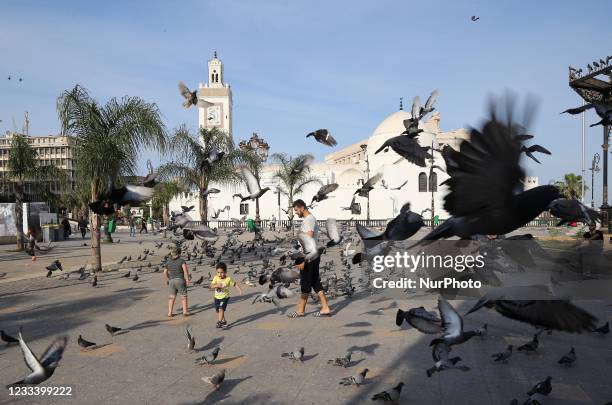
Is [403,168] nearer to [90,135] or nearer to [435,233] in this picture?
[90,135]

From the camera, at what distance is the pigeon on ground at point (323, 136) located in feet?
26.9

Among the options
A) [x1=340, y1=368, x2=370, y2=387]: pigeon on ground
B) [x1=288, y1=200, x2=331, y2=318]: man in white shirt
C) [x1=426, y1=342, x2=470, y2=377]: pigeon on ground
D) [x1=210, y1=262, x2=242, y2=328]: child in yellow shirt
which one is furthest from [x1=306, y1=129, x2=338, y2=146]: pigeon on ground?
[x1=426, y1=342, x2=470, y2=377]: pigeon on ground

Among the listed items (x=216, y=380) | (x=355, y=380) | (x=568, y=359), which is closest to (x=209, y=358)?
(x=216, y=380)

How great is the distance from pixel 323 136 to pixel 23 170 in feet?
59.3

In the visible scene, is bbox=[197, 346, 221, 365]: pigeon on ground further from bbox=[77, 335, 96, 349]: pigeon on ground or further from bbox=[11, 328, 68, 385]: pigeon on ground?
bbox=[11, 328, 68, 385]: pigeon on ground

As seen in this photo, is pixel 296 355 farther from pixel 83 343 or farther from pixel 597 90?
pixel 597 90

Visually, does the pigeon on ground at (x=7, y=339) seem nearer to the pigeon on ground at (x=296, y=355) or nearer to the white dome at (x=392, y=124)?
the pigeon on ground at (x=296, y=355)

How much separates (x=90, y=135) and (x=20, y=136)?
33.1 ft

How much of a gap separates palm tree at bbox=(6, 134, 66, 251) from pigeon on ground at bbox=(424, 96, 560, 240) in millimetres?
20866

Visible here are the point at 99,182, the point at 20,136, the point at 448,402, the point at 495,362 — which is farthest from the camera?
the point at 20,136

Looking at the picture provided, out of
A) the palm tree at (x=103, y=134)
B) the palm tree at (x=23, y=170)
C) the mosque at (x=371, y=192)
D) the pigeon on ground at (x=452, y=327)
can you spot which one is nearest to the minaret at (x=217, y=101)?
the mosque at (x=371, y=192)

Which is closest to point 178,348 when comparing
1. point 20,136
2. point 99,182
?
point 99,182

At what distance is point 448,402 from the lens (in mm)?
Result: 4180

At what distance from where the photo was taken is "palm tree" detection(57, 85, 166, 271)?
41.4 ft
